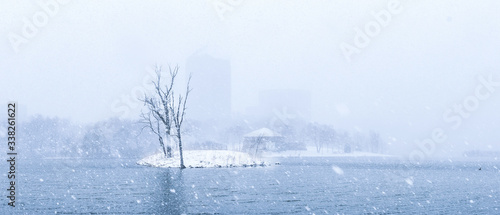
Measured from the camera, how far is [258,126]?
609 ft

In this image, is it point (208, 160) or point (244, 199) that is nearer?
point (244, 199)

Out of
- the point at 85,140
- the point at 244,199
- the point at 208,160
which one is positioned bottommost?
the point at 244,199

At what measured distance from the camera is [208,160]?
50.0 m

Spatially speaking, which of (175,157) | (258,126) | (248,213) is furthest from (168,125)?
(258,126)

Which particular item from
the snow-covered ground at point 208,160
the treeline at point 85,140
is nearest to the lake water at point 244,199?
the snow-covered ground at point 208,160

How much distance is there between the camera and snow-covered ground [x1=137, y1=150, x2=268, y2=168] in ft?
161

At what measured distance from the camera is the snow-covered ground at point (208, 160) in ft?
161

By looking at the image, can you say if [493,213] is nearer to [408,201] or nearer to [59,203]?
[408,201]

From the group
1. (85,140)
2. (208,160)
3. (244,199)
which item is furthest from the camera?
(85,140)

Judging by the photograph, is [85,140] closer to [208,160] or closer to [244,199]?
[208,160]

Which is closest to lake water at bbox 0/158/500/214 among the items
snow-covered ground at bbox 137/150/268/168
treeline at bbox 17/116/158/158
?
snow-covered ground at bbox 137/150/268/168

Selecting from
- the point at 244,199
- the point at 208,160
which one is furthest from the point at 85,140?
the point at 244,199

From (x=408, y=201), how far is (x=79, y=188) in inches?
686

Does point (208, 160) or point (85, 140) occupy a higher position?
point (85, 140)
